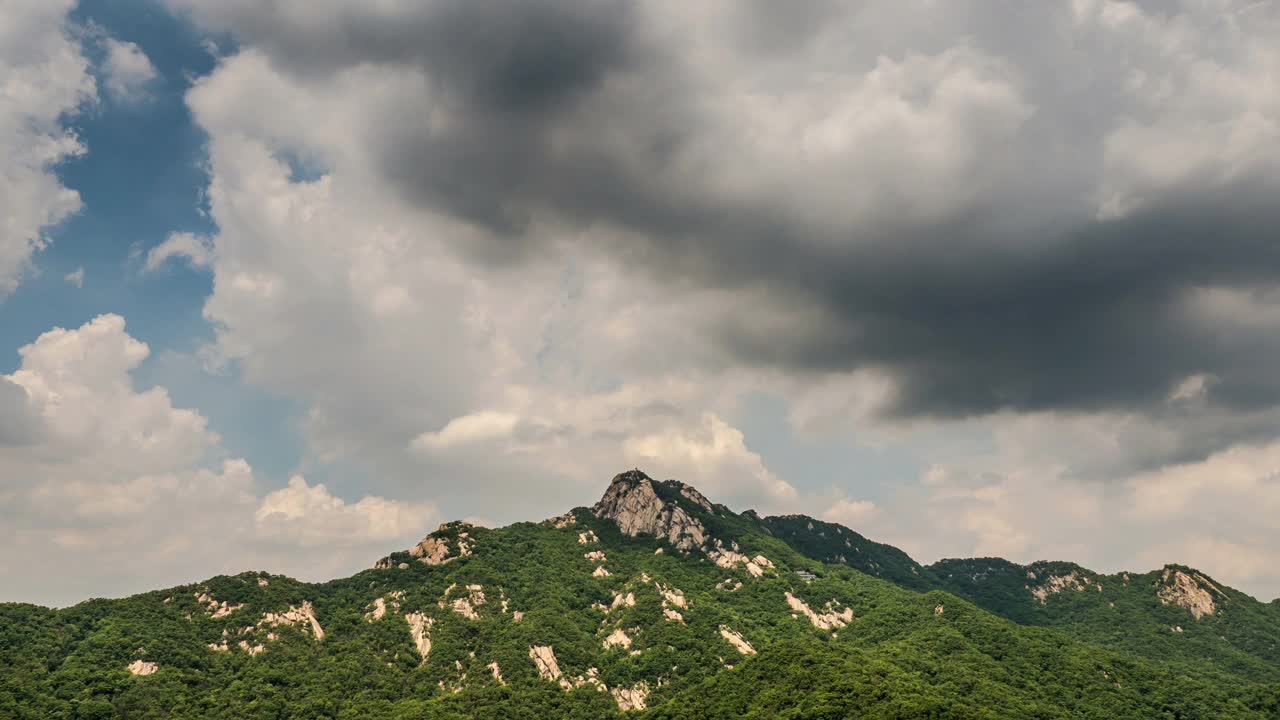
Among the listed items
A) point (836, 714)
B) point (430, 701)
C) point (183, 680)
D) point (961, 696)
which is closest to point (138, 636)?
point (183, 680)

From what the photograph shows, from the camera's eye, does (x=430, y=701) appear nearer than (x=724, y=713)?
No

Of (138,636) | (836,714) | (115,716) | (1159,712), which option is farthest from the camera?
(138,636)

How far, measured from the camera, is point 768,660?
186000 millimetres

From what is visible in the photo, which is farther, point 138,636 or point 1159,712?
point 138,636

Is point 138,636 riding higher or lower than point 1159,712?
higher

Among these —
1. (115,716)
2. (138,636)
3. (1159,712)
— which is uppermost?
(138,636)

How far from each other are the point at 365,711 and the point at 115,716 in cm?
5686

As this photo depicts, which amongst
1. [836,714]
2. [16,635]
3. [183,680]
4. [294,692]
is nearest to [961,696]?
[836,714]

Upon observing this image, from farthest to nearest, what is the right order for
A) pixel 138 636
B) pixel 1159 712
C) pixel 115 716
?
pixel 138 636 < pixel 1159 712 < pixel 115 716

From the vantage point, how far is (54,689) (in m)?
171

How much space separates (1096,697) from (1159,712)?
1732 centimetres

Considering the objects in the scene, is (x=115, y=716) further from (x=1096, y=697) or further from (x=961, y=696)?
(x=1096, y=697)

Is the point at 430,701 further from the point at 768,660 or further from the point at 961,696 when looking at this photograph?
the point at 961,696

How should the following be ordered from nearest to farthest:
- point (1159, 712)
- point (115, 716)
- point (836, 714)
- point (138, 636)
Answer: point (836, 714) < point (115, 716) < point (1159, 712) < point (138, 636)
